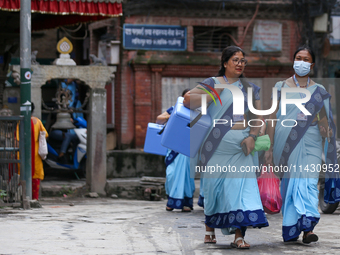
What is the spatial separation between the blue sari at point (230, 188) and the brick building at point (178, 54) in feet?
37.2

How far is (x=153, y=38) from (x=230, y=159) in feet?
38.8

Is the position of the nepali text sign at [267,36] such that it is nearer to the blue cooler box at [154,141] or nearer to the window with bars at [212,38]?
the window with bars at [212,38]

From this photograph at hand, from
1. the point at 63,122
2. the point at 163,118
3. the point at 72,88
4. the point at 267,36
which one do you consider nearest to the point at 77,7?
the point at 163,118

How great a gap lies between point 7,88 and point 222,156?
9.90 m

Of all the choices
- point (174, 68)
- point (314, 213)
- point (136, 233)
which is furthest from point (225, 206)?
point (174, 68)

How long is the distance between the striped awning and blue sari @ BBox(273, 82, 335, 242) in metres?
5.36

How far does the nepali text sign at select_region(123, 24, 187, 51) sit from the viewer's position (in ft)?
55.3

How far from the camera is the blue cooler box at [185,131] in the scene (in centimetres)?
564

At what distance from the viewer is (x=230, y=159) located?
548 cm

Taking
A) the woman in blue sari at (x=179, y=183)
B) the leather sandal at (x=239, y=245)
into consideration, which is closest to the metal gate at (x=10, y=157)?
the woman in blue sari at (x=179, y=183)

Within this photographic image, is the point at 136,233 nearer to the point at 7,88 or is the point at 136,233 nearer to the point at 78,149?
the point at 78,149

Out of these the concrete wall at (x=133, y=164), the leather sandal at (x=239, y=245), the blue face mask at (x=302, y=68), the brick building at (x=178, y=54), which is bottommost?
the concrete wall at (x=133, y=164)

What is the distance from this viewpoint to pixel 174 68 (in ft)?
56.0

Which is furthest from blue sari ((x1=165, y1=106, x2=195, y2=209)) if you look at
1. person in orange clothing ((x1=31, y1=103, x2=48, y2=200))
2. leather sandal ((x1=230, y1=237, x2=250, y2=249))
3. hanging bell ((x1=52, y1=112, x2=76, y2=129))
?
hanging bell ((x1=52, y1=112, x2=76, y2=129))
